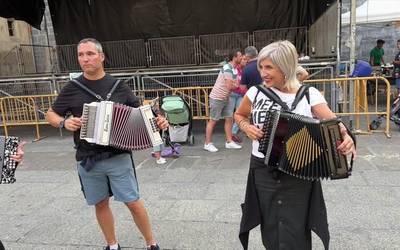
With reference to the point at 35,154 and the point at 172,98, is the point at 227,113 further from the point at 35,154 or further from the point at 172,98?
the point at 35,154

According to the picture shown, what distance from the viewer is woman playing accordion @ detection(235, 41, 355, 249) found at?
2.53m

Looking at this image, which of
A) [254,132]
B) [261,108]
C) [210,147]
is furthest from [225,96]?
[254,132]

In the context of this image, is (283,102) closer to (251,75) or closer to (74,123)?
(74,123)

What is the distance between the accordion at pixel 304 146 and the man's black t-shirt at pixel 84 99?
135 centimetres

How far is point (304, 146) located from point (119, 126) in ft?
4.63

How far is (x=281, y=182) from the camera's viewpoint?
2.61m

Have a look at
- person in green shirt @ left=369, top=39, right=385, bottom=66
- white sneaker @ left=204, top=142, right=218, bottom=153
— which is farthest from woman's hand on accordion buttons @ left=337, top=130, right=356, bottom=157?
person in green shirt @ left=369, top=39, right=385, bottom=66

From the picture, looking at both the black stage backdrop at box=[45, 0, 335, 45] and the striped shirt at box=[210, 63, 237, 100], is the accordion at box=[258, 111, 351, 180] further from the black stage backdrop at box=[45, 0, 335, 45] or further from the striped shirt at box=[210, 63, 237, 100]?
the black stage backdrop at box=[45, 0, 335, 45]

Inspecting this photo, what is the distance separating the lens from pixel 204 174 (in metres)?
5.87

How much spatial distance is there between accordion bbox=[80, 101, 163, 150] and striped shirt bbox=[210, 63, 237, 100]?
402 cm

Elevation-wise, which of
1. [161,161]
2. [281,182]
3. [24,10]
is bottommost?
[161,161]

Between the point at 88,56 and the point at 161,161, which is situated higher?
the point at 88,56

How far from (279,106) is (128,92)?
1362mm

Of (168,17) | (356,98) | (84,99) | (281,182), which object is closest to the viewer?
(281,182)
